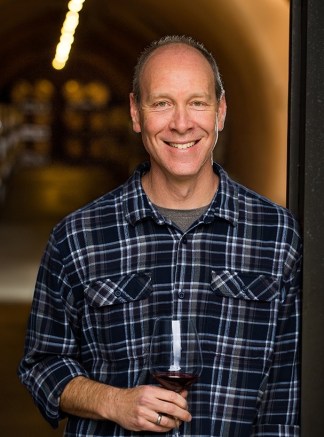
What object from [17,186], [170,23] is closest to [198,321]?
[170,23]

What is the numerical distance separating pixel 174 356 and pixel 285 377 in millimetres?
508

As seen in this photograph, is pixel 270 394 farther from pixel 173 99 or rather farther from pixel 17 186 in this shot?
pixel 17 186

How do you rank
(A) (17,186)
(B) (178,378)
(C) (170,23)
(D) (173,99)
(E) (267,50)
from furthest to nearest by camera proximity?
1. (A) (17,186)
2. (C) (170,23)
3. (E) (267,50)
4. (D) (173,99)
5. (B) (178,378)

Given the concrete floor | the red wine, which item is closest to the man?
the red wine

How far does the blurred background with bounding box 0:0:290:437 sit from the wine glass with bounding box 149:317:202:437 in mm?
4556

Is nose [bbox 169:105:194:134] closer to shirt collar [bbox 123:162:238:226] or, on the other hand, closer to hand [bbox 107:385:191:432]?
shirt collar [bbox 123:162:238:226]

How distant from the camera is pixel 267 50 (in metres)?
11.1

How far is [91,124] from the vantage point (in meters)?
18.4

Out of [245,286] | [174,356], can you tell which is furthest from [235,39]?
[174,356]

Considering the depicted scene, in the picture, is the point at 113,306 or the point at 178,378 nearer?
the point at 178,378

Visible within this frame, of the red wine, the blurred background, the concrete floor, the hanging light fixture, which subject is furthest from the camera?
the hanging light fixture

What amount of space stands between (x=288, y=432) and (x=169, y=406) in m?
0.53

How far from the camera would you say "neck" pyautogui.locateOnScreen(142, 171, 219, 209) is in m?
3.05

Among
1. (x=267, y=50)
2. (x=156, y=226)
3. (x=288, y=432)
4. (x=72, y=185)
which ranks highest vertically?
(x=267, y=50)
